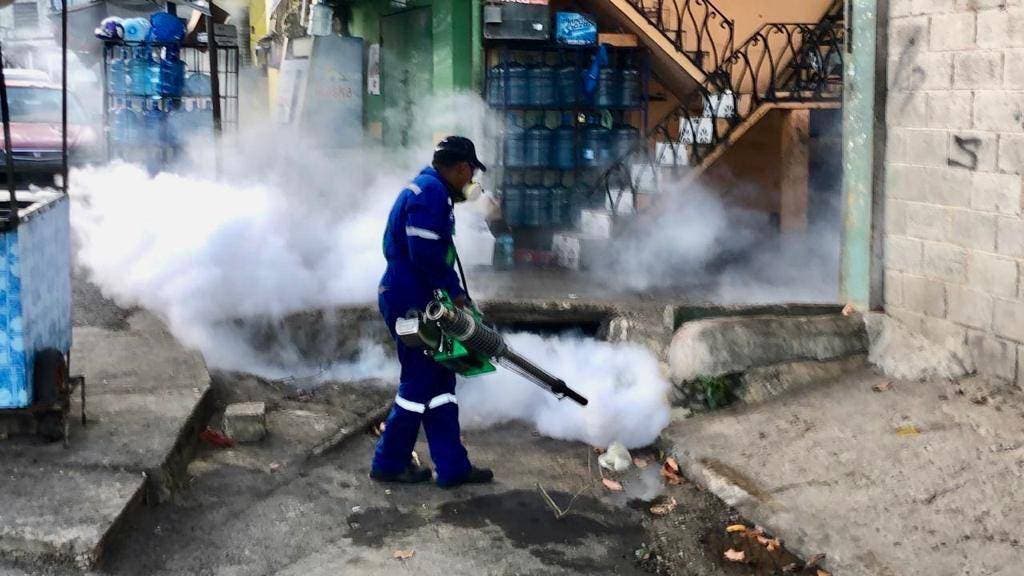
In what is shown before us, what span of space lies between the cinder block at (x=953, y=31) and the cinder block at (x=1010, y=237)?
3.54 ft

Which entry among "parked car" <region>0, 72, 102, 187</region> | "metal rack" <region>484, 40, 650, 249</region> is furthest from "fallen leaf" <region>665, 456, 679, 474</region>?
"parked car" <region>0, 72, 102, 187</region>

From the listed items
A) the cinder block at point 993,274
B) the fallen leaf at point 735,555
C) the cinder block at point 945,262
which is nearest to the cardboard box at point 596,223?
the cinder block at point 945,262

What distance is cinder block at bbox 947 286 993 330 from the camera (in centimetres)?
606

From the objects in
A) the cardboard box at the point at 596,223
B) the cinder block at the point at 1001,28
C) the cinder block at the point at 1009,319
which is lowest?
the cinder block at the point at 1009,319

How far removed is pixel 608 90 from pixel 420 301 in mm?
7111

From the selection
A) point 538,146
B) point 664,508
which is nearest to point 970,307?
point 664,508

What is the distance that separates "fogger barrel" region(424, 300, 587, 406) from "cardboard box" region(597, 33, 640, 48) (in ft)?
23.1

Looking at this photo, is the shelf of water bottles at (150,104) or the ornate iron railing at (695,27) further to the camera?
the shelf of water bottles at (150,104)

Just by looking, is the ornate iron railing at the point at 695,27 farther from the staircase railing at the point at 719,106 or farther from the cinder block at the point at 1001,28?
the cinder block at the point at 1001,28

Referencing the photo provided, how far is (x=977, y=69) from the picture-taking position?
609cm

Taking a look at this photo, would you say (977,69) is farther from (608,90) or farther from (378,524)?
(608,90)

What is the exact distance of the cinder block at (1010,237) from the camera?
579 cm

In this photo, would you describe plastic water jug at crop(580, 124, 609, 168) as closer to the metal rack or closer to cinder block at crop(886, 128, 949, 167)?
the metal rack

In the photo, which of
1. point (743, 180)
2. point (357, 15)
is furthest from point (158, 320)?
point (357, 15)
